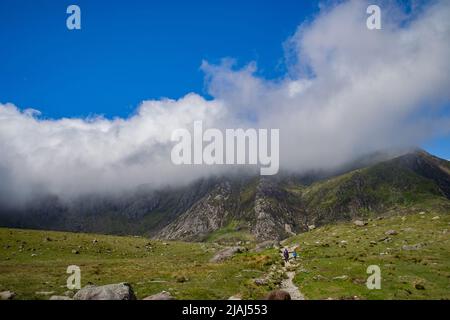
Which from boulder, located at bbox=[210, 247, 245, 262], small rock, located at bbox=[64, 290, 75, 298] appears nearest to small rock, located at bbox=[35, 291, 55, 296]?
small rock, located at bbox=[64, 290, 75, 298]

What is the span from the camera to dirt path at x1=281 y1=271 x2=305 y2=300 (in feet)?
122

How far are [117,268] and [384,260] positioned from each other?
1634 inches

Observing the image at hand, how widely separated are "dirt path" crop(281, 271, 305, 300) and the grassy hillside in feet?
2.58

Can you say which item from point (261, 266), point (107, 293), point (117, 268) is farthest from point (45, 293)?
point (261, 266)

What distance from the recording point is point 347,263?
54.5 m

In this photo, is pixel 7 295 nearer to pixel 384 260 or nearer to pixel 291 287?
pixel 291 287

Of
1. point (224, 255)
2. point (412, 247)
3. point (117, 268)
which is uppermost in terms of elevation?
point (412, 247)

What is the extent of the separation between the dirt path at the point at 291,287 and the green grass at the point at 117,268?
9.02 ft

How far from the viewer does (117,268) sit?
193 ft

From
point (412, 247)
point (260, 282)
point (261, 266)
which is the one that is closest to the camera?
point (260, 282)

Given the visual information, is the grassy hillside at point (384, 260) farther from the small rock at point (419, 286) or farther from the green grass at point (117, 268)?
the green grass at point (117, 268)

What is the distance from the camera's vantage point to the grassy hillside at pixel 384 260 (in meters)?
37.8
